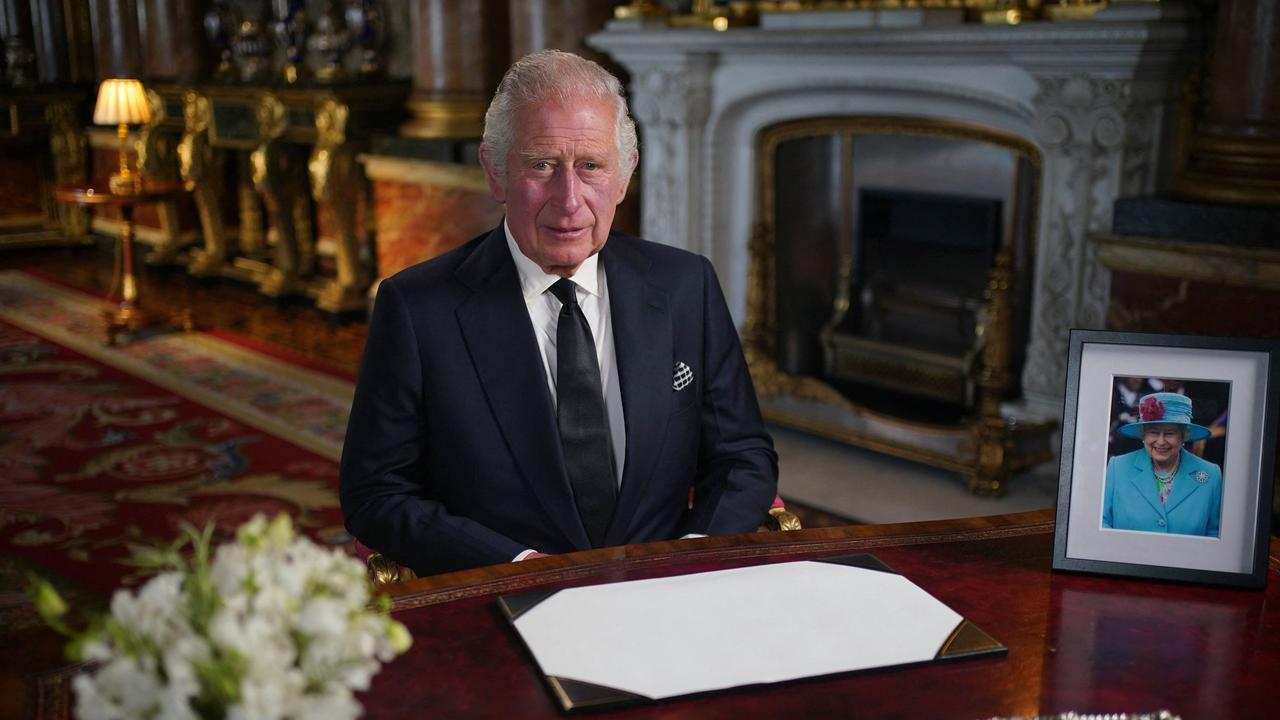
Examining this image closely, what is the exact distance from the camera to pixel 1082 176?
3.75 metres

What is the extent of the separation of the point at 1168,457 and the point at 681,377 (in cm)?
76

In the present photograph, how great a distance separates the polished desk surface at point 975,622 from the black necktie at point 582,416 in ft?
1.21

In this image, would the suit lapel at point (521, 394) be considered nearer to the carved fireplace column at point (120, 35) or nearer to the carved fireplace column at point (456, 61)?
the carved fireplace column at point (456, 61)

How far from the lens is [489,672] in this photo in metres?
1.16

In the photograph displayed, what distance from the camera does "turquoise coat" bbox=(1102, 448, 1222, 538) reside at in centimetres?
137

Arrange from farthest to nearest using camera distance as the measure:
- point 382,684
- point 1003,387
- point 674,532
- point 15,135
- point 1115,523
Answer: point 15,135 → point 1003,387 → point 674,532 → point 1115,523 → point 382,684

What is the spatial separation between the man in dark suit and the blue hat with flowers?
0.65m

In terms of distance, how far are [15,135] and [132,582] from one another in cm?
749

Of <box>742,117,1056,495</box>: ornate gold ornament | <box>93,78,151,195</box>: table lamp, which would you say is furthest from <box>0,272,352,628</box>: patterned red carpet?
<box>742,117,1056,495</box>: ornate gold ornament

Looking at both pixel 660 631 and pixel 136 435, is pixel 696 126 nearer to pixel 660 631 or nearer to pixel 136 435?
pixel 136 435

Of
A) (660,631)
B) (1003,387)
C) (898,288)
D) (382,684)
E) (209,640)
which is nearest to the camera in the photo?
(209,640)

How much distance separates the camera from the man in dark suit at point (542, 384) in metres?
1.73

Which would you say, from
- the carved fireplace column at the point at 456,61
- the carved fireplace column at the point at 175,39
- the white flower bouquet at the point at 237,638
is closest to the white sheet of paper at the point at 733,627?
the white flower bouquet at the point at 237,638

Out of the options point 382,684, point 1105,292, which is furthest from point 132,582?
point 1105,292
